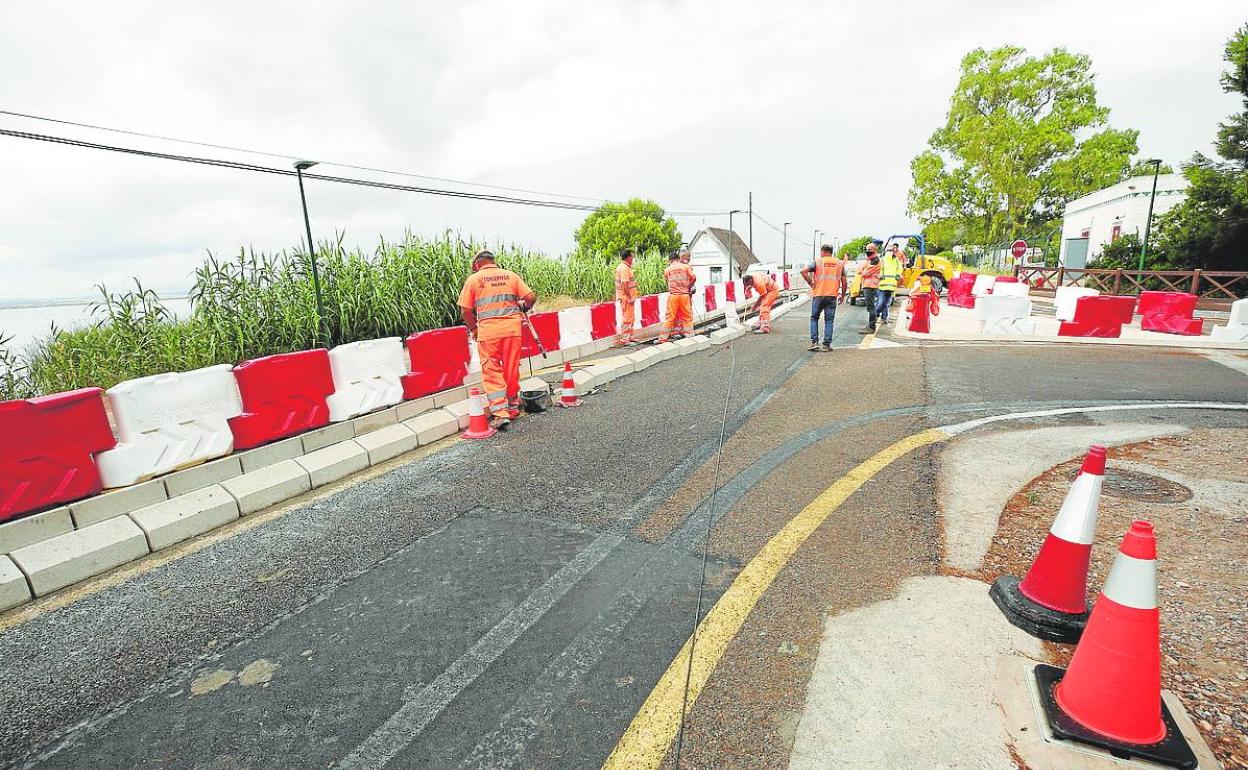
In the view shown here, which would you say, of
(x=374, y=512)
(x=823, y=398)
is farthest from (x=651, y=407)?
(x=374, y=512)

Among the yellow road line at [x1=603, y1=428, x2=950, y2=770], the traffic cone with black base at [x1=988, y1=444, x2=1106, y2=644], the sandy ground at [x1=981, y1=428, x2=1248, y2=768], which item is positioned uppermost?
the traffic cone with black base at [x1=988, y1=444, x2=1106, y2=644]

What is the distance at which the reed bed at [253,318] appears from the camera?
21.9 ft

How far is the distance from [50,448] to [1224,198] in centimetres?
2801

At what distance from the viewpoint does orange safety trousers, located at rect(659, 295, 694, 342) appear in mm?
11438

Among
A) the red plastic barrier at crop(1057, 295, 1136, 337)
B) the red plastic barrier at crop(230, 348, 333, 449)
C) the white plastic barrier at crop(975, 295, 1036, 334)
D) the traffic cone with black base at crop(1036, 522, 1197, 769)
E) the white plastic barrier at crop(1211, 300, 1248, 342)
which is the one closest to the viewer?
the traffic cone with black base at crop(1036, 522, 1197, 769)

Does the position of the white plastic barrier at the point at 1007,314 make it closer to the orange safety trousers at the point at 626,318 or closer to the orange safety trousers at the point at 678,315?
the orange safety trousers at the point at 678,315

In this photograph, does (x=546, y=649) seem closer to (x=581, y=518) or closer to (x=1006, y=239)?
(x=581, y=518)

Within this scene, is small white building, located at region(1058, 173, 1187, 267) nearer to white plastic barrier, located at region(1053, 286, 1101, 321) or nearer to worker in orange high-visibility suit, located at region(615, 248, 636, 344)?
white plastic barrier, located at region(1053, 286, 1101, 321)

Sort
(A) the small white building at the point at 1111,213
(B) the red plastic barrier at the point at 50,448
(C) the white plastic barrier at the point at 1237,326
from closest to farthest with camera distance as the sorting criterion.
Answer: (B) the red plastic barrier at the point at 50,448, (C) the white plastic barrier at the point at 1237,326, (A) the small white building at the point at 1111,213

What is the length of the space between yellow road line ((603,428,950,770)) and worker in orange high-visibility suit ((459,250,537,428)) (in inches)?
132

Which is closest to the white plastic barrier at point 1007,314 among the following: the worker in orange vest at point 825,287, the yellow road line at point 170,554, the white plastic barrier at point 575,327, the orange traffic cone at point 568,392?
the worker in orange vest at point 825,287

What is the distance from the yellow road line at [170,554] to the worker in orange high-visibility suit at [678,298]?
24.6 feet

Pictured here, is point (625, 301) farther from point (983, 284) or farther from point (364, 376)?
point (983, 284)

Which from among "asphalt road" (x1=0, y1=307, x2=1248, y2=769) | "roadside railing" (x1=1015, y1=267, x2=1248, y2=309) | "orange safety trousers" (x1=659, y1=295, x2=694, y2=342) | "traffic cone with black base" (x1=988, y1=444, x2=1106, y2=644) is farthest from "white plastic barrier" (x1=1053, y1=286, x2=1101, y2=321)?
"traffic cone with black base" (x1=988, y1=444, x2=1106, y2=644)
